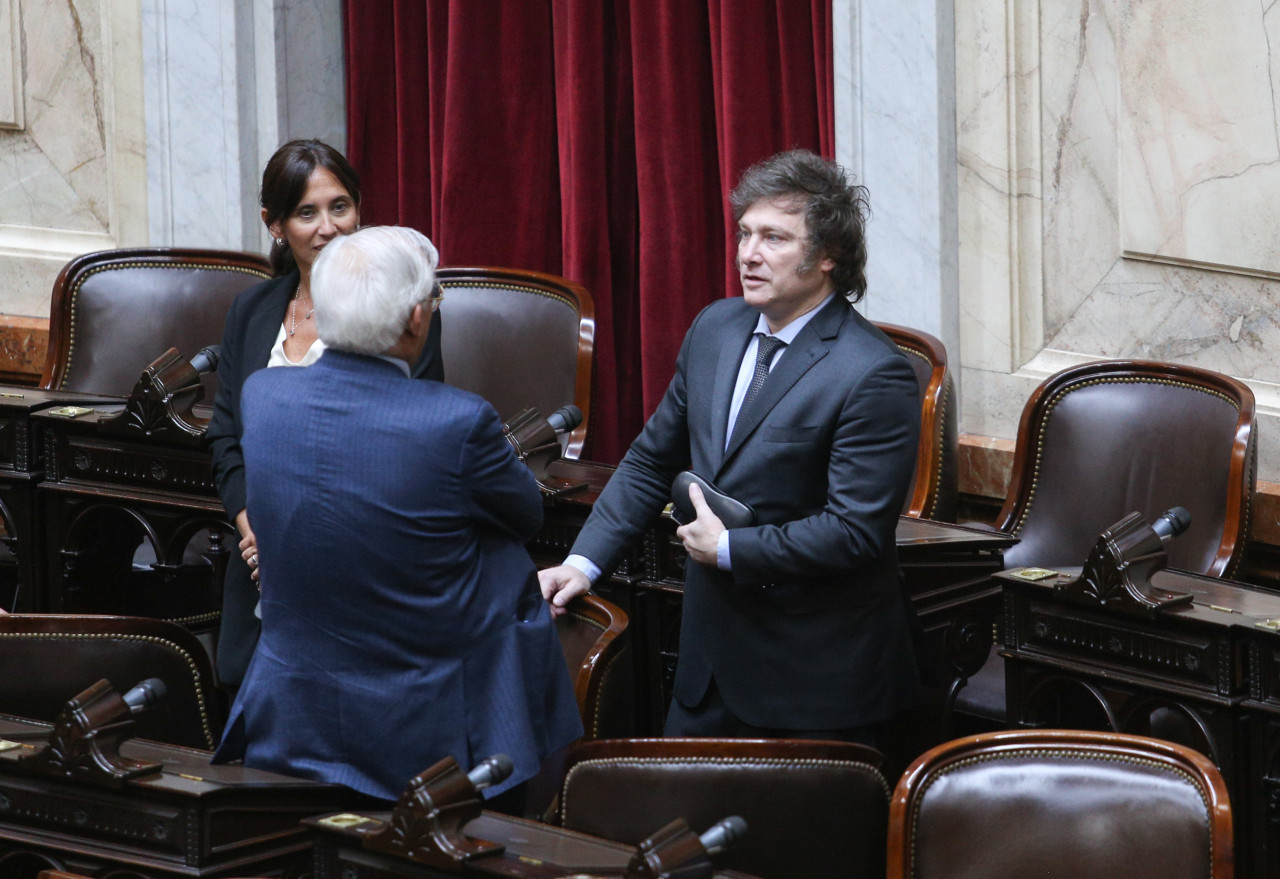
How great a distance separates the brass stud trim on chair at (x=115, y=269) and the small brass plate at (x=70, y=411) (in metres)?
0.55

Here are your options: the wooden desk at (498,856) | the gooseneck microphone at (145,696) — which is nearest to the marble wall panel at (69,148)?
the gooseneck microphone at (145,696)

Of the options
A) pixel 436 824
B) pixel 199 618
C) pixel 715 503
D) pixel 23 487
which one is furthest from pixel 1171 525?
pixel 23 487

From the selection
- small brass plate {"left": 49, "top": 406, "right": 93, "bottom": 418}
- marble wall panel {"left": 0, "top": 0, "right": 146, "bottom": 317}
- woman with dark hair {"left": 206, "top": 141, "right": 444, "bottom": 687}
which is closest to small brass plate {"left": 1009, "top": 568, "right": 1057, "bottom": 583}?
woman with dark hair {"left": 206, "top": 141, "right": 444, "bottom": 687}

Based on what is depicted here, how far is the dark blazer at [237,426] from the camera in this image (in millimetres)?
3059

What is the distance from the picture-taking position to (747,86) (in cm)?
434

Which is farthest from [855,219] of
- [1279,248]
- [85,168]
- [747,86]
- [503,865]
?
[85,168]

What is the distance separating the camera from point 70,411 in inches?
153

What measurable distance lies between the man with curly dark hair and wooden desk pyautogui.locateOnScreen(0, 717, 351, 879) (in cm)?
55

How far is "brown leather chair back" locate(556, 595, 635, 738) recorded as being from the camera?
2.60 metres

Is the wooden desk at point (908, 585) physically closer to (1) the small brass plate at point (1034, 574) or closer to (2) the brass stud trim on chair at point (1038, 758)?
(1) the small brass plate at point (1034, 574)

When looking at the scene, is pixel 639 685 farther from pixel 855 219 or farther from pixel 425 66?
pixel 425 66

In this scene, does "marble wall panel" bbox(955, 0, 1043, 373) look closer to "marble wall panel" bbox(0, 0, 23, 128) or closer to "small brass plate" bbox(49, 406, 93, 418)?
"small brass plate" bbox(49, 406, 93, 418)

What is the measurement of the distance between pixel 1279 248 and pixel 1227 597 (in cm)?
114

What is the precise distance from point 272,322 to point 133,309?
4.87ft
